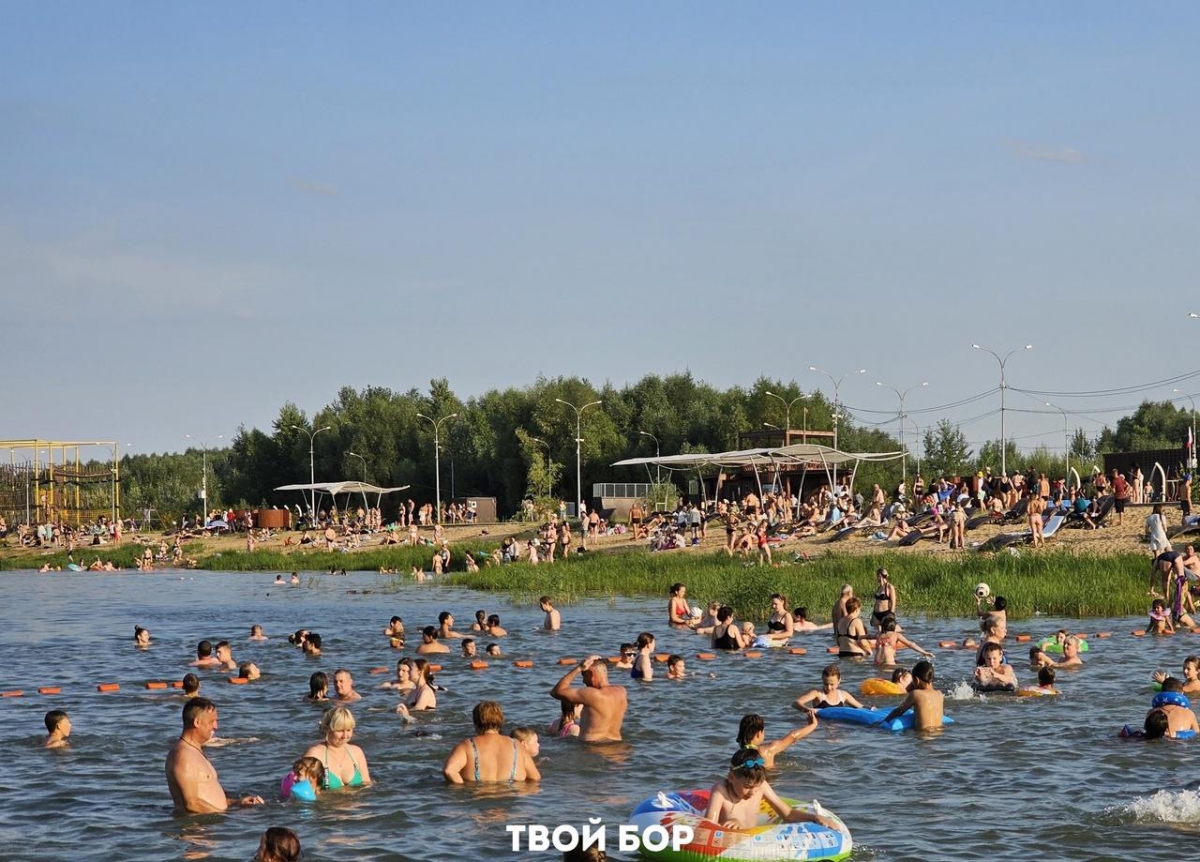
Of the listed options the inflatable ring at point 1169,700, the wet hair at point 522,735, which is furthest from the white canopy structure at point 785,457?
the wet hair at point 522,735

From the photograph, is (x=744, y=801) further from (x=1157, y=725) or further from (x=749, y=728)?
(x=1157, y=725)

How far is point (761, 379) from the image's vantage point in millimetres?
92500

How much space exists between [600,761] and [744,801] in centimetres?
460

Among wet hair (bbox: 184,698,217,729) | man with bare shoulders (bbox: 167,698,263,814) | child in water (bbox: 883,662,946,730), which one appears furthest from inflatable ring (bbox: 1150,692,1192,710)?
wet hair (bbox: 184,698,217,729)

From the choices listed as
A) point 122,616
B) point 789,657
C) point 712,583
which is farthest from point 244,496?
point 789,657

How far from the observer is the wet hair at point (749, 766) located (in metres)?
9.99

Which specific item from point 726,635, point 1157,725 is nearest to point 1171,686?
point 1157,725

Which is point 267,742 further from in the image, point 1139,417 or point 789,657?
point 1139,417

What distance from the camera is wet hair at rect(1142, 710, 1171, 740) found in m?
15.1

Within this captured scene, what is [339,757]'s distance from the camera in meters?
13.1

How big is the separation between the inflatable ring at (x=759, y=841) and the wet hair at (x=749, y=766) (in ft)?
1.32

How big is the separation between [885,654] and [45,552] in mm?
60176

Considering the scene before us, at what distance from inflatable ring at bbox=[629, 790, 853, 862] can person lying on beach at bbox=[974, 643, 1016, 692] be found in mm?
8524

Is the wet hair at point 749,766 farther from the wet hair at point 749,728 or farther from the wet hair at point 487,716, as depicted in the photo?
the wet hair at point 487,716
